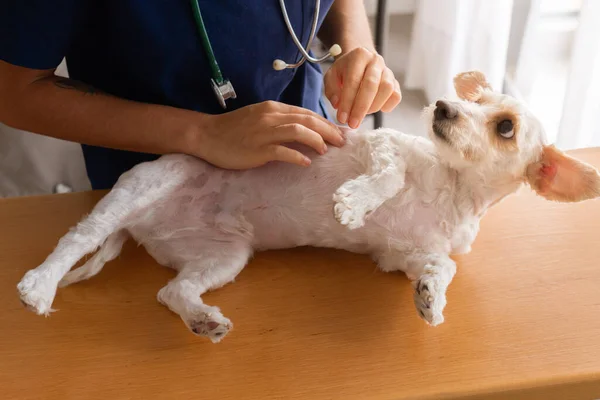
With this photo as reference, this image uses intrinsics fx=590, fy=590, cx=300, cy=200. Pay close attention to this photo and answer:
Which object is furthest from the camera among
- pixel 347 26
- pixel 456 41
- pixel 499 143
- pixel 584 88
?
pixel 456 41

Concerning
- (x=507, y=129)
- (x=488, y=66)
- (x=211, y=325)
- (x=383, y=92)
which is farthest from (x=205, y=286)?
(x=488, y=66)

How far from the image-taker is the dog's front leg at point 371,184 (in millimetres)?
807

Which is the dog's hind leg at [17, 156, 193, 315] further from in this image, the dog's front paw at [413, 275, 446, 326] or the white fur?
the dog's front paw at [413, 275, 446, 326]

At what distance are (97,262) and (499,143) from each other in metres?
0.64

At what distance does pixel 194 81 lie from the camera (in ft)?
3.27

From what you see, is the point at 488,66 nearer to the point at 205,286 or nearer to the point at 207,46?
the point at 207,46

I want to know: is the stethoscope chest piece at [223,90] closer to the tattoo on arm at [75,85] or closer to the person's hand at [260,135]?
the person's hand at [260,135]

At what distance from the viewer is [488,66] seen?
1.88 metres

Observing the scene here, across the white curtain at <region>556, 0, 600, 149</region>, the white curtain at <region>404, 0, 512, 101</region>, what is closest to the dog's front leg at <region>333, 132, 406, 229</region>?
the white curtain at <region>556, 0, 600, 149</region>

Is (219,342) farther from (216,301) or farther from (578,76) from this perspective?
(578,76)

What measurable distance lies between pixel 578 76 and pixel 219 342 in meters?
1.23

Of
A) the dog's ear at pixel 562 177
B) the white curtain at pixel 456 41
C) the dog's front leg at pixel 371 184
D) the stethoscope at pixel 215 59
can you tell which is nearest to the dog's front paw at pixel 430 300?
the dog's front leg at pixel 371 184

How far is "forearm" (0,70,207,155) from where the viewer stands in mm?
947

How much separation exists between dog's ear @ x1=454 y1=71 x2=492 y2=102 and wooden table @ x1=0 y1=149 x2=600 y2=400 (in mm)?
235
